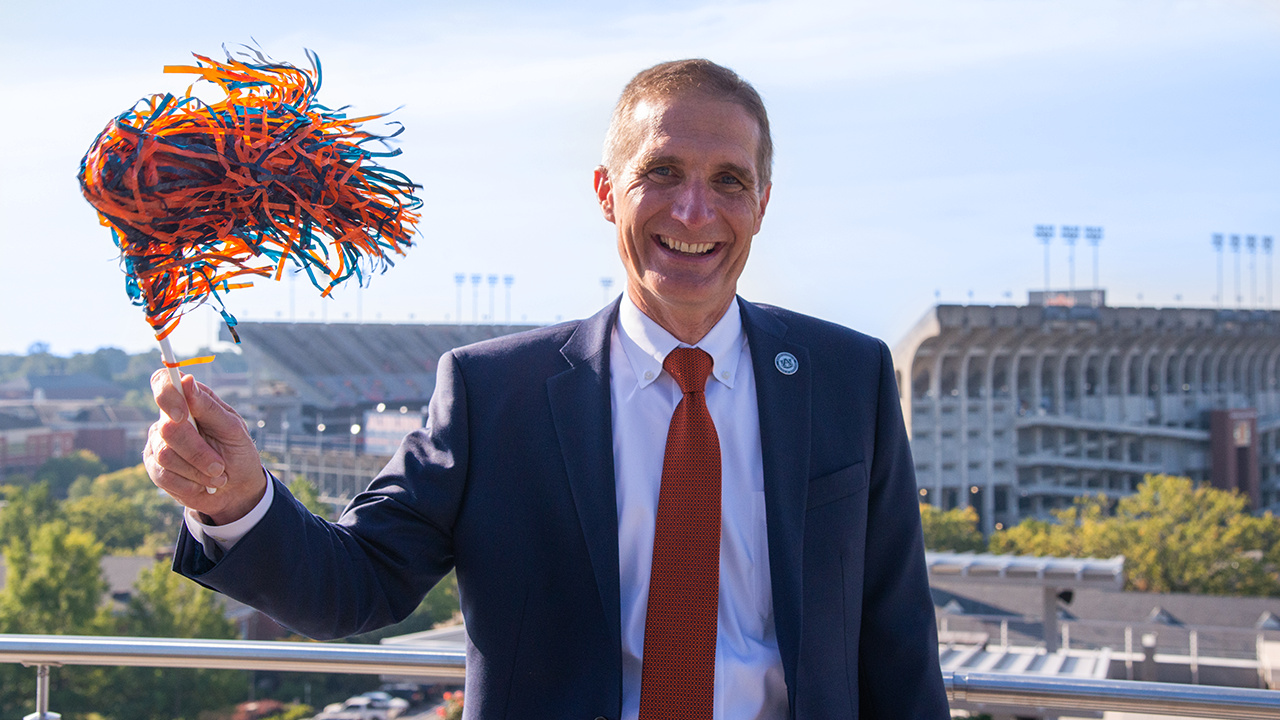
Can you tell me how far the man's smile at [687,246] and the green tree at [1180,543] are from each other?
35.7 meters

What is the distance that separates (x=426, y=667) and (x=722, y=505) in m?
1.01

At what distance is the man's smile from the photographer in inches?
70.7

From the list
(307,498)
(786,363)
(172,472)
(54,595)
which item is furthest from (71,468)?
(786,363)

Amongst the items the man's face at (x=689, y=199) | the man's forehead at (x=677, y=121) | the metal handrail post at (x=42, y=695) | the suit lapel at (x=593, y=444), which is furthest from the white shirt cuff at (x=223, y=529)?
the metal handrail post at (x=42, y=695)

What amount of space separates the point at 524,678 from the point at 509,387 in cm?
52

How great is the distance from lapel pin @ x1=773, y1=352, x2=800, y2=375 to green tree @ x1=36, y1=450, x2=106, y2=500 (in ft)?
192

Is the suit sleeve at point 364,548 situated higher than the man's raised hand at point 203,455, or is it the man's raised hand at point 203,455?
the man's raised hand at point 203,455

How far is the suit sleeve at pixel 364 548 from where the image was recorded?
1.61 m

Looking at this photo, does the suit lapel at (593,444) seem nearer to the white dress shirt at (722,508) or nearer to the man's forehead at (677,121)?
the white dress shirt at (722,508)

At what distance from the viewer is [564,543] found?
177 centimetres

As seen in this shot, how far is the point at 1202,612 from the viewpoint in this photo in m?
26.8

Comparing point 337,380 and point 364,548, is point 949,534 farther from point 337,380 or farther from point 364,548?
point 337,380

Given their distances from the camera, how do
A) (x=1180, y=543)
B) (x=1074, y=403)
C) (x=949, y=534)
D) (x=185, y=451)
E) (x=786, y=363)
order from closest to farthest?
(x=185, y=451) → (x=786, y=363) → (x=1180, y=543) → (x=949, y=534) → (x=1074, y=403)

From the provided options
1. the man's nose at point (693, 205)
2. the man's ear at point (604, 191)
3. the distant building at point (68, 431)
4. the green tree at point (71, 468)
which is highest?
the man's ear at point (604, 191)
